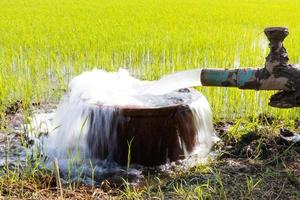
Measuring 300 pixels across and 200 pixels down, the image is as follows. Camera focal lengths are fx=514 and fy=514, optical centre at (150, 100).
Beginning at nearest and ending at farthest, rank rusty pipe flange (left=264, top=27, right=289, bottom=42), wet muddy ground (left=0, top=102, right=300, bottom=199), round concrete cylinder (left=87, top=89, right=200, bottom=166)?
wet muddy ground (left=0, top=102, right=300, bottom=199), rusty pipe flange (left=264, top=27, right=289, bottom=42), round concrete cylinder (left=87, top=89, right=200, bottom=166)

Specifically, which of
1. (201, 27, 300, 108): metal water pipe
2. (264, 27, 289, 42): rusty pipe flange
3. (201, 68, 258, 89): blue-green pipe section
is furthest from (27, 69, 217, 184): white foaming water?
(264, 27, 289, 42): rusty pipe flange

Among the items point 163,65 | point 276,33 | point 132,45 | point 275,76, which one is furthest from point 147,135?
point 132,45

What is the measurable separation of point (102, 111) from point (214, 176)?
0.93 meters

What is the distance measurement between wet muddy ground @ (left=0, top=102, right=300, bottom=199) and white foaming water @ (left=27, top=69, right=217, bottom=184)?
0.61 ft

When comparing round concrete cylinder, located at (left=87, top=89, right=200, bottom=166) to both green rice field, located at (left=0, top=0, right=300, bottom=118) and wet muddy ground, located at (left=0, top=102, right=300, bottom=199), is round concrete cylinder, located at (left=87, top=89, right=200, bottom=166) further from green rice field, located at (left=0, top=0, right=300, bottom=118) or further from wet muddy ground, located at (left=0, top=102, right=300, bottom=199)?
green rice field, located at (left=0, top=0, right=300, bottom=118)

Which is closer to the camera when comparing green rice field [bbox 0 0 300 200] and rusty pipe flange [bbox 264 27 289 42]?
green rice field [bbox 0 0 300 200]

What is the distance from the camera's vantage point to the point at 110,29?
7887 mm

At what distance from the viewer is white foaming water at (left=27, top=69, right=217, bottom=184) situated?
3539mm

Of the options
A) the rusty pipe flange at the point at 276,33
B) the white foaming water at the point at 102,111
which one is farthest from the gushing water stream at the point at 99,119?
the rusty pipe flange at the point at 276,33

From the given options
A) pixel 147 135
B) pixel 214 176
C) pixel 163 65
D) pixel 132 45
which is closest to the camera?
pixel 214 176

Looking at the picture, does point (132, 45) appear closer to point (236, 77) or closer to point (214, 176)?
point (236, 77)

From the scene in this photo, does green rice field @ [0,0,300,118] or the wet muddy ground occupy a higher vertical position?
green rice field @ [0,0,300,118]

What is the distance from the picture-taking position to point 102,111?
349 cm

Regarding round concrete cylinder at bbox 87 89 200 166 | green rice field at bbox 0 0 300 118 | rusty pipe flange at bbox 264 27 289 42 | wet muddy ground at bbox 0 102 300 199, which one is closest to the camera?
wet muddy ground at bbox 0 102 300 199
